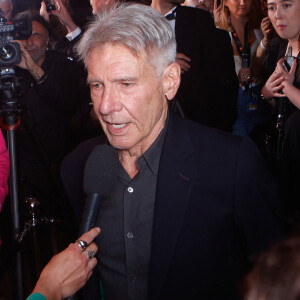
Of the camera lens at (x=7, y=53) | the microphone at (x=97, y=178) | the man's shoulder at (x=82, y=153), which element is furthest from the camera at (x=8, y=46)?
the microphone at (x=97, y=178)

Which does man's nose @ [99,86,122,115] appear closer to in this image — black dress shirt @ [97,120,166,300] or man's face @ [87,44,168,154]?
man's face @ [87,44,168,154]

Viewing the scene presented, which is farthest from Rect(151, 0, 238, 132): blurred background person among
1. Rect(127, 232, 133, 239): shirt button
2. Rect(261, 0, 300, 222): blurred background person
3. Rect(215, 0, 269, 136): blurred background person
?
Rect(127, 232, 133, 239): shirt button

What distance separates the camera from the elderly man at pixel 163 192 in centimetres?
160

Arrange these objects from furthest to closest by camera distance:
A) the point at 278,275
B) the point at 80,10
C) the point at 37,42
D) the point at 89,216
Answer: the point at 80,10
the point at 37,42
the point at 89,216
the point at 278,275

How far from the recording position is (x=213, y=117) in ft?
11.2

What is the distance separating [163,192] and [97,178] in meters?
0.25

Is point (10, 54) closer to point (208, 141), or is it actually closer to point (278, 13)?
point (208, 141)

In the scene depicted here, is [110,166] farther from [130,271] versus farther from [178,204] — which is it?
[130,271]

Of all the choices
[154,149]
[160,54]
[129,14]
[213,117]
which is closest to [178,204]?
[154,149]

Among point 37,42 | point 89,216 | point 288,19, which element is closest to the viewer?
point 89,216

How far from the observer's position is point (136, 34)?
1.59 m

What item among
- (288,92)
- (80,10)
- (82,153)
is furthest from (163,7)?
(80,10)

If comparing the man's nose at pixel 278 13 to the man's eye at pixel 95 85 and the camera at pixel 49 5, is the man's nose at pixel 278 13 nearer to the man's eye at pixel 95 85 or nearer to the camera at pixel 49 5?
the man's eye at pixel 95 85

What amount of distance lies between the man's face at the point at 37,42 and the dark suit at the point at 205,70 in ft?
3.74
